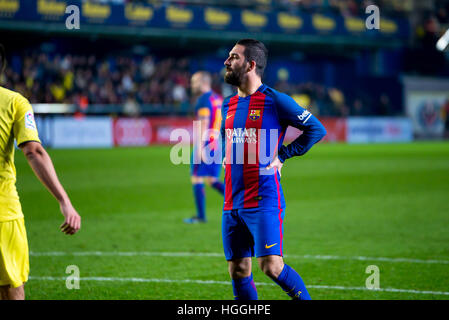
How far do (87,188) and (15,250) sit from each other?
11.2 meters

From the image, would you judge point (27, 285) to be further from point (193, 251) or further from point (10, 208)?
point (10, 208)

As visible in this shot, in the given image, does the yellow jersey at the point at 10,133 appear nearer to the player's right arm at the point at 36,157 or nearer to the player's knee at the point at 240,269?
the player's right arm at the point at 36,157

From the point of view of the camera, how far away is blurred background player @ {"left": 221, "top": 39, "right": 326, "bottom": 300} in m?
4.42

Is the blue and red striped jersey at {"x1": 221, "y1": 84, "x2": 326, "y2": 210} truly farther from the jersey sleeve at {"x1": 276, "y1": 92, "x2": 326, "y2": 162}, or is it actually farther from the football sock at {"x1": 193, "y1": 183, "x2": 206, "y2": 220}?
the football sock at {"x1": 193, "y1": 183, "x2": 206, "y2": 220}

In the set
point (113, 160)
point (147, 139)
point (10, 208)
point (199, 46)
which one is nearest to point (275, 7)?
point (199, 46)

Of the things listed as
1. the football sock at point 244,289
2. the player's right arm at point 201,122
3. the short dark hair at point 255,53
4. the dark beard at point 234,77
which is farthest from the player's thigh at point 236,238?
the player's right arm at point 201,122

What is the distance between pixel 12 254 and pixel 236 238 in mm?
1515

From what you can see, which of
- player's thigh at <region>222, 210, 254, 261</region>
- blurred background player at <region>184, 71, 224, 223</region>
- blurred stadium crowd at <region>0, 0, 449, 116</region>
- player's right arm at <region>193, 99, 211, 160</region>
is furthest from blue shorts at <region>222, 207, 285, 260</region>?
blurred stadium crowd at <region>0, 0, 449, 116</region>

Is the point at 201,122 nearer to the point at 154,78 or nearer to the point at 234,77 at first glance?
the point at 234,77

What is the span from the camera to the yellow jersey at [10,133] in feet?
11.8

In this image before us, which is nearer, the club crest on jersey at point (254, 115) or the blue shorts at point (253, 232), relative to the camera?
the blue shorts at point (253, 232)

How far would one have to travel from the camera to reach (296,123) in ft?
14.9
